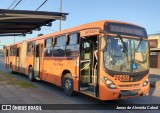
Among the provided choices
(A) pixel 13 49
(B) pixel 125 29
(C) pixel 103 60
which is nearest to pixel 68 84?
(C) pixel 103 60

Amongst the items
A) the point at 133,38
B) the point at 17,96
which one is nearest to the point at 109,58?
the point at 133,38

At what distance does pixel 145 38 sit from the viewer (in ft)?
36.6

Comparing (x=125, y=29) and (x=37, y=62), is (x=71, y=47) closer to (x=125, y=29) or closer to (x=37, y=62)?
(x=125, y=29)

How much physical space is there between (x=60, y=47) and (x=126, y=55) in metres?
4.34

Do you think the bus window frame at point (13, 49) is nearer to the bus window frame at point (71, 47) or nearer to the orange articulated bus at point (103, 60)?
the orange articulated bus at point (103, 60)

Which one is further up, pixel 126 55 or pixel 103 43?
pixel 103 43

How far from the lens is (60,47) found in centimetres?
1368

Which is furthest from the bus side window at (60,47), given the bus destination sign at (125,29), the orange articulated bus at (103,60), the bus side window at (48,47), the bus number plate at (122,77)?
the bus number plate at (122,77)

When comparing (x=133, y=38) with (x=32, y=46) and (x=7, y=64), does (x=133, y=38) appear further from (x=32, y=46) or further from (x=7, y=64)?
(x=7, y=64)

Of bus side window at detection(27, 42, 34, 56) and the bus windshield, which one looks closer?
the bus windshield

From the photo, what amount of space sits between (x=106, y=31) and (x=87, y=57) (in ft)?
6.01

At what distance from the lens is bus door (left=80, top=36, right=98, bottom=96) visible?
11.1 meters

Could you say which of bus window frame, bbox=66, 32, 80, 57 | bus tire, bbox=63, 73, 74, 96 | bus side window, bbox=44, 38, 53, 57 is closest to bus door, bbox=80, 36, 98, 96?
bus window frame, bbox=66, 32, 80, 57

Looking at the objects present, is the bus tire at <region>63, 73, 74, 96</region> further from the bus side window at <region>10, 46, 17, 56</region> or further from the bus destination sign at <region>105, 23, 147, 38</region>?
the bus side window at <region>10, 46, 17, 56</region>
